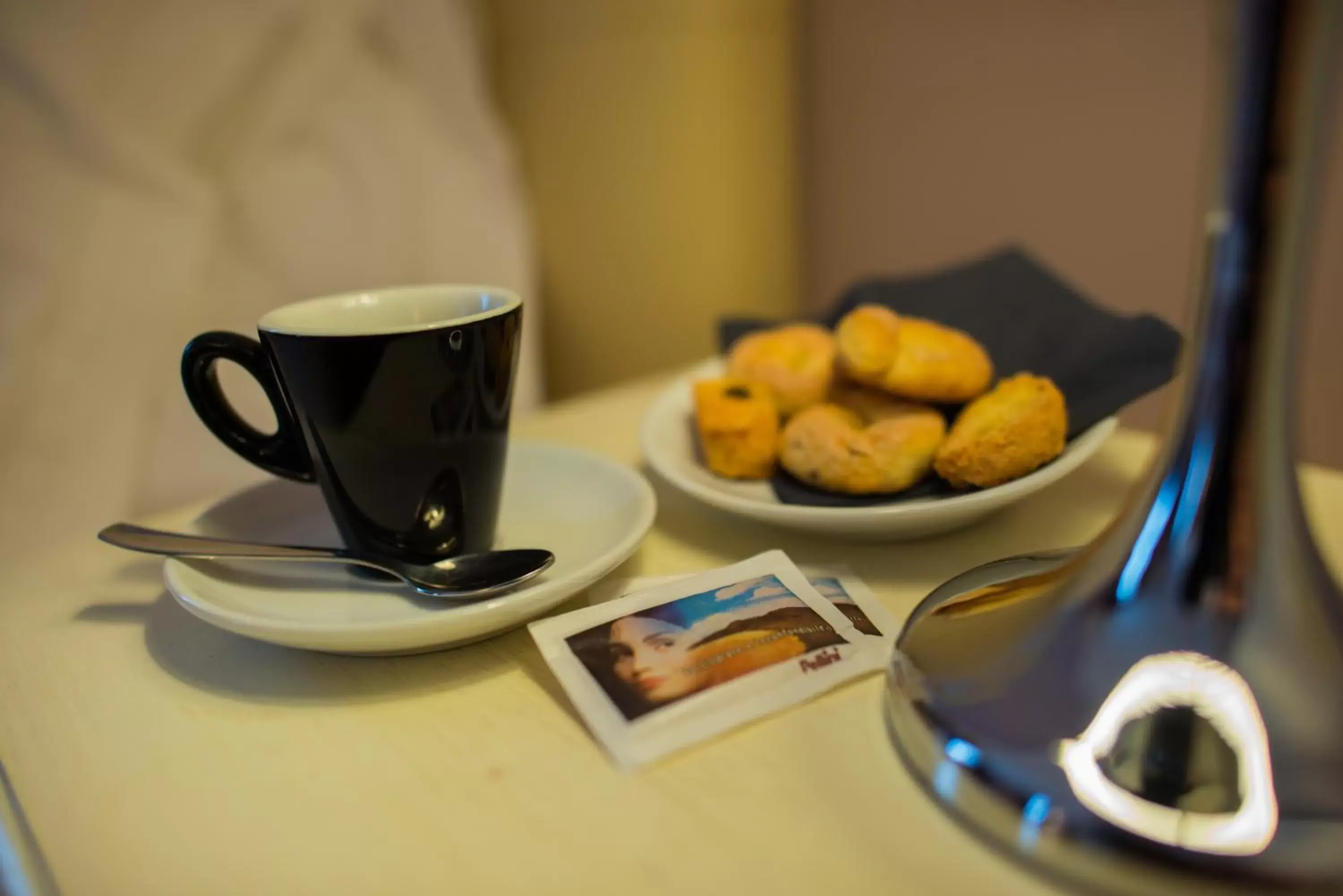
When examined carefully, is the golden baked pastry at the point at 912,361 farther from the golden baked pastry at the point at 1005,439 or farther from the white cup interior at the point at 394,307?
the white cup interior at the point at 394,307

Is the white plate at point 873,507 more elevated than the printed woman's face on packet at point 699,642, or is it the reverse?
the white plate at point 873,507

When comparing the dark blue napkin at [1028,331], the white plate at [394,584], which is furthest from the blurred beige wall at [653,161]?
the white plate at [394,584]

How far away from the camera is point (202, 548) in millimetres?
353

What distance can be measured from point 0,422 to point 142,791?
1.67 feet

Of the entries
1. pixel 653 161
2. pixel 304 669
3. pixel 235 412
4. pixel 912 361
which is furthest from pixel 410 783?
pixel 653 161

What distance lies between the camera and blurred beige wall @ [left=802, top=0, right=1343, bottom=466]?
2.43 ft

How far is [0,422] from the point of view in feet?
2.12

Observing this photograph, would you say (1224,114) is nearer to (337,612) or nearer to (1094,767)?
(1094,767)

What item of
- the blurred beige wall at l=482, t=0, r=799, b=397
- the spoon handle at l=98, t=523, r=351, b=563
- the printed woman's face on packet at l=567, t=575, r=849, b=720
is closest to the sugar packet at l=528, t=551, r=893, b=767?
the printed woman's face on packet at l=567, t=575, r=849, b=720

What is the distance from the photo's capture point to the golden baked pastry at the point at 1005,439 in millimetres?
391

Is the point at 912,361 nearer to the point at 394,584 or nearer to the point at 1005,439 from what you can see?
the point at 1005,439

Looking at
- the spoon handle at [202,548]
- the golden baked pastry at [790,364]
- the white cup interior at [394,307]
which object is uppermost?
the white cup interior at [394,307]

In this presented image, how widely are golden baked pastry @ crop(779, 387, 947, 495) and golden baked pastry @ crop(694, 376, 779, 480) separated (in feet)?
0.04

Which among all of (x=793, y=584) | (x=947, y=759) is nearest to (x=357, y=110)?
(x=793, y=584)
